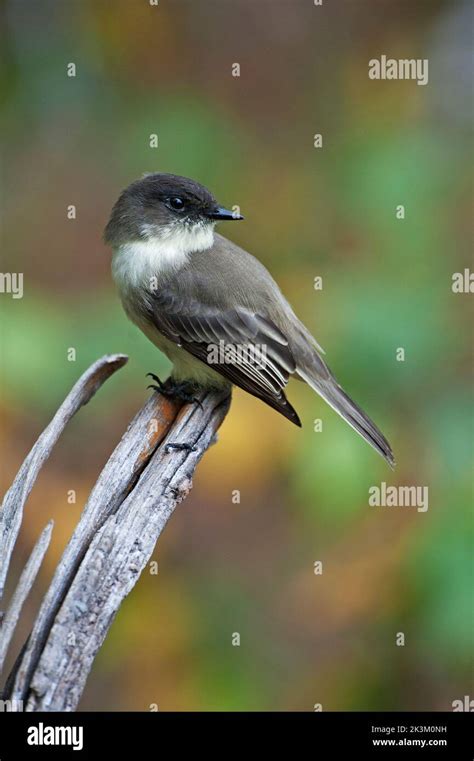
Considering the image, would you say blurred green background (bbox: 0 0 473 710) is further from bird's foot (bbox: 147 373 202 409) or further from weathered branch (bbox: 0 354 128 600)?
weathered branch (bbox: 0 354 128 600)

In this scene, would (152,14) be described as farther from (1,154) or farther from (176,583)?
(176,583)

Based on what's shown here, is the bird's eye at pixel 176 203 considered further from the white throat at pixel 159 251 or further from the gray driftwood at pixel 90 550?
the gray driftwood at pixel 90 550

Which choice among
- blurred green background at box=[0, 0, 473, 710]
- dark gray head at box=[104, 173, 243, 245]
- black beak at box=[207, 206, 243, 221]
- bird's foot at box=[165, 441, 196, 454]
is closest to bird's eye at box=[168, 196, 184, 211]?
dark gray head at box=[104, 173, 243, 245]

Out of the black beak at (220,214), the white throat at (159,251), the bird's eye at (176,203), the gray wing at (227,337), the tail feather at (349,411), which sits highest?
the bird's eye at (176,203)

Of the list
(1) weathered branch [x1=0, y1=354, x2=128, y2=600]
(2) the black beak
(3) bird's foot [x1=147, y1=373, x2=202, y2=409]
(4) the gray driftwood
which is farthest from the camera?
(2) the black beak

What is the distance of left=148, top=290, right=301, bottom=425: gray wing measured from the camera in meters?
3.22

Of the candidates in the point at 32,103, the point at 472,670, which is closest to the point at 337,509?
the point at 472,670

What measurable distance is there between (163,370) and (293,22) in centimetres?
257

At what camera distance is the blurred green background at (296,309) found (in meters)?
3.40

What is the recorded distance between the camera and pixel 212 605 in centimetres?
359

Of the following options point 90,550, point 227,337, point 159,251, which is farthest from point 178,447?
point 159,251

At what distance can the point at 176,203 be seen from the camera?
11.2 feet

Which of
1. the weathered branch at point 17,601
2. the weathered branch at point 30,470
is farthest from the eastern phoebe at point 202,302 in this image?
the weathered branch at point 17,601

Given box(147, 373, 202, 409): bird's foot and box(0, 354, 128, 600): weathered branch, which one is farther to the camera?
box(147, 373, 202, 409): bird's foot
